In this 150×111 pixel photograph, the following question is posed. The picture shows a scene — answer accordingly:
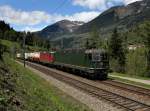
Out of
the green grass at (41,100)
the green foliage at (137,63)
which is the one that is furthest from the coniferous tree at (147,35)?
the green grass at (41,100)

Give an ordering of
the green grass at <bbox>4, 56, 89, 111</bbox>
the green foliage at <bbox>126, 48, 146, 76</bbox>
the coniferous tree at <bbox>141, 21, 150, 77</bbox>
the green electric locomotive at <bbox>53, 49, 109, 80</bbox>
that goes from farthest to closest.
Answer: the coniferous tree at <bbox>141, 21, 150, 77</bbox> → the green foliage at <bbox>126, 48, 146, 76</bbox> → the green electric locomotive at <bbox>53, 49, 109, 80</bbox> → the green grass at <bbox>4, 56, 89, 111</bbox>

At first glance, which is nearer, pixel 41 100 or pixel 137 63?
pixel 41 100

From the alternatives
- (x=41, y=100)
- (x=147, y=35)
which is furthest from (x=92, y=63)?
(x=41, y=100)

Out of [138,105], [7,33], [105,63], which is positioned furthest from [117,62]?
[7,33]

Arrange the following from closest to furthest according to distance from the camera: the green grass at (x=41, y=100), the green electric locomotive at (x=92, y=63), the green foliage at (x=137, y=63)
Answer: the green grass at (x=41, y=100), the green electric locomotive at (x=92, y=63), the green foliage at (x=137, y=63)

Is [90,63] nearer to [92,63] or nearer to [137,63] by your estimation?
[92,63]

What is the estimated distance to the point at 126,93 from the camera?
24922 mm

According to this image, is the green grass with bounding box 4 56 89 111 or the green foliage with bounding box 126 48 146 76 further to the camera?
the green foliage with bounding box 126 48 146 76

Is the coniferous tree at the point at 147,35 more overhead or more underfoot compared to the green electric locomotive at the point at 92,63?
more overhead

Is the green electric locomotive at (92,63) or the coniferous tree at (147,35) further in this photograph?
the coniferous tree at (147,35)

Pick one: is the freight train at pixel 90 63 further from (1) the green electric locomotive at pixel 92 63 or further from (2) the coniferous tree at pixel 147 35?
(2) the coniferous tree at pixel 147 35

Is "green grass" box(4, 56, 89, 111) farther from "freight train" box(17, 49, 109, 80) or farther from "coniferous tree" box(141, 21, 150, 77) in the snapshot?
"coniferous tree" box(141, 21, 150, 77)

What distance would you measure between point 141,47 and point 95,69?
936 inches

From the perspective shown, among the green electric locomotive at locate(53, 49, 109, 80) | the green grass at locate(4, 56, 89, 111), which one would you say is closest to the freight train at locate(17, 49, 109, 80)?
the green electric locomotive at locate(53, 49, 109, 80)
